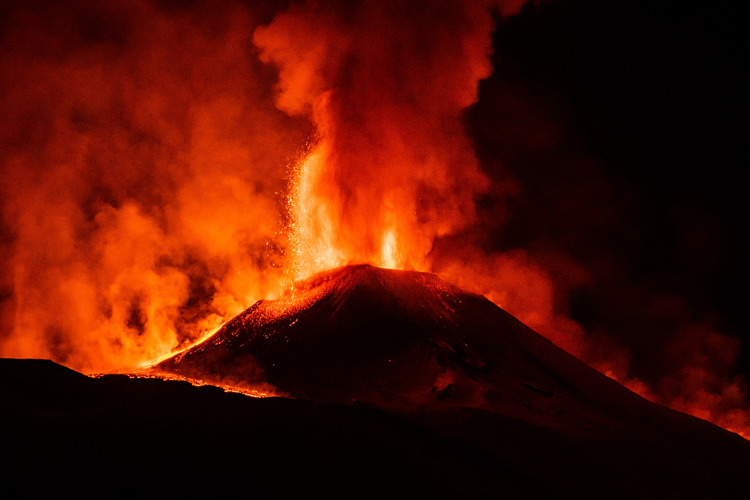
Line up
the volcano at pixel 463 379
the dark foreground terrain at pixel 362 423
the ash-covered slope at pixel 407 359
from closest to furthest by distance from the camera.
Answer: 1. the dark foreground terrain at pixel 362 423
2. the volcano at pixel 463 379
3. the ash-covered slope at pixel 407 359

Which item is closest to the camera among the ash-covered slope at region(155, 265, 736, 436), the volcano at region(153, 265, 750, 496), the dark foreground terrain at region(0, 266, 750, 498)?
the dark foreground terrain at region(0, 266, 750, 498)

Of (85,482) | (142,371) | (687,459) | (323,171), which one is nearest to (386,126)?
(323,171)

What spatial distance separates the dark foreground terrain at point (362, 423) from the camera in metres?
8.97

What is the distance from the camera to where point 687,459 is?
14336mm

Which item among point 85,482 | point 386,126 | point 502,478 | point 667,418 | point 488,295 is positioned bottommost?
point 85,482

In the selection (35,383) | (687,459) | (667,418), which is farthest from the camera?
(667,418)

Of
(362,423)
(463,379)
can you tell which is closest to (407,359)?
(463,379)

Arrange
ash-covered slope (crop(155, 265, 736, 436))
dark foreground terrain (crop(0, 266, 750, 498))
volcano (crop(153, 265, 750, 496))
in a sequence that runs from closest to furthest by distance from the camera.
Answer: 1. dark foreground terrain (crop(0, 266, 750, 498))
2. volcano (crop(153, 265, 750, 496))
3. ash-covered slope (crop(155, 265, 736, 436))

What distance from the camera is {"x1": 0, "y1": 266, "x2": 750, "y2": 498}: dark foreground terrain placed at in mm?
8969

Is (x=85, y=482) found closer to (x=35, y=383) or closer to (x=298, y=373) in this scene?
(x=35, y=383)

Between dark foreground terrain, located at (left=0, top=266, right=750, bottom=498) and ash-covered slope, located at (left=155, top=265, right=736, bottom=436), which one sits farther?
ash-covered slope, located at (left=155, top=265, right=736, bottom=436)

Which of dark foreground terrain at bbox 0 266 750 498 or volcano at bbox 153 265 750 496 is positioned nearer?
dark foreground terrain at bbox 0 266 750 498

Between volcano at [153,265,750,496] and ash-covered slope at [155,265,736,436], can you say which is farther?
ash-covered slope at [155,265,736,436]

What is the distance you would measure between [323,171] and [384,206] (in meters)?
3.20
